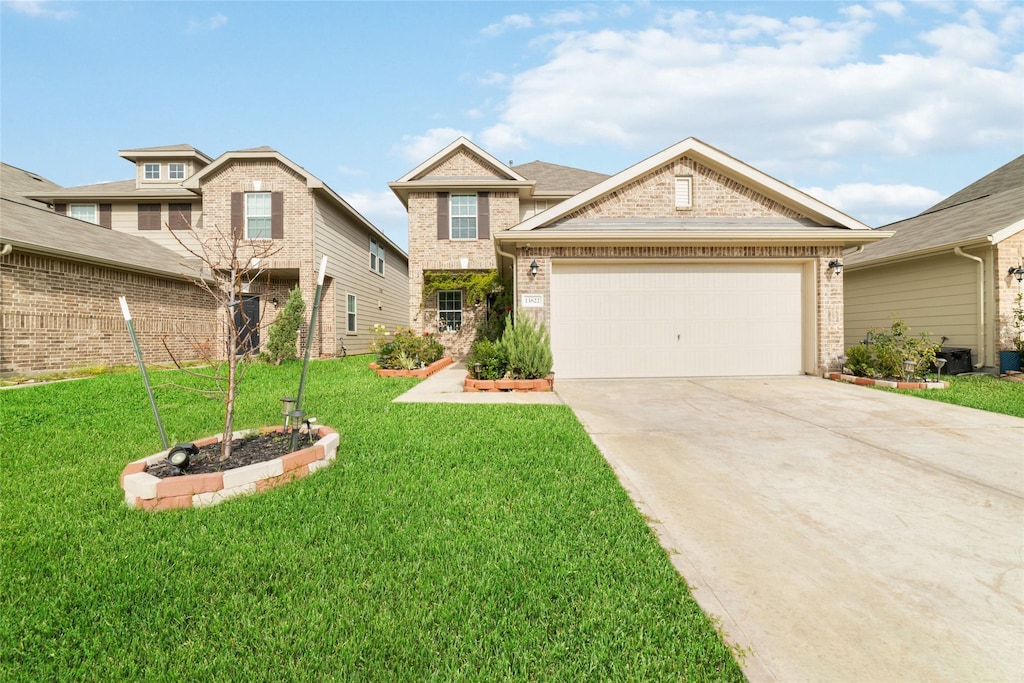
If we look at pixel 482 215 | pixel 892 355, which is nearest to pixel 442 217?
pixel 482 215

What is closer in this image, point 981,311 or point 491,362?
point 491,362

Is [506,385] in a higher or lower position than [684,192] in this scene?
lower

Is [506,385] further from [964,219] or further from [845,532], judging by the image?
[964,219]

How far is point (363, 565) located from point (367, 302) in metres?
18.2

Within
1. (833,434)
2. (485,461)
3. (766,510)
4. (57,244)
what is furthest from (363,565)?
(57,244)

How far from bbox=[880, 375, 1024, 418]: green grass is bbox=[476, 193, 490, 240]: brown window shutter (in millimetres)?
12000

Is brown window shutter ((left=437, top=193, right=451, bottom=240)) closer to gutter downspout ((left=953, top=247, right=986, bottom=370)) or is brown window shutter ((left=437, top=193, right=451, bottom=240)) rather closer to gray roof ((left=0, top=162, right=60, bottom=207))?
gutter downspout ((left=953, top=247, right=986, bottom=370))

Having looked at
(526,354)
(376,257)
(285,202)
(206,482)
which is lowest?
(206,482)

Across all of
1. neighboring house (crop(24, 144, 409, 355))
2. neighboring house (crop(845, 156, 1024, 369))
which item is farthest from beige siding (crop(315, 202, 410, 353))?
neighboring house (crop(845, 156, 1024, 369))

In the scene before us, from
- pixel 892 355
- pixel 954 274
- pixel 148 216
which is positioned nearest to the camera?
pixel 892 355

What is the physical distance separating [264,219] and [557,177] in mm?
10956

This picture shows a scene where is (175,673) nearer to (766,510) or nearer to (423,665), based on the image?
(423,665)

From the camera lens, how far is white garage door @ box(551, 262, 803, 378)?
9953mm

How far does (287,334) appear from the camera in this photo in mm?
13055
